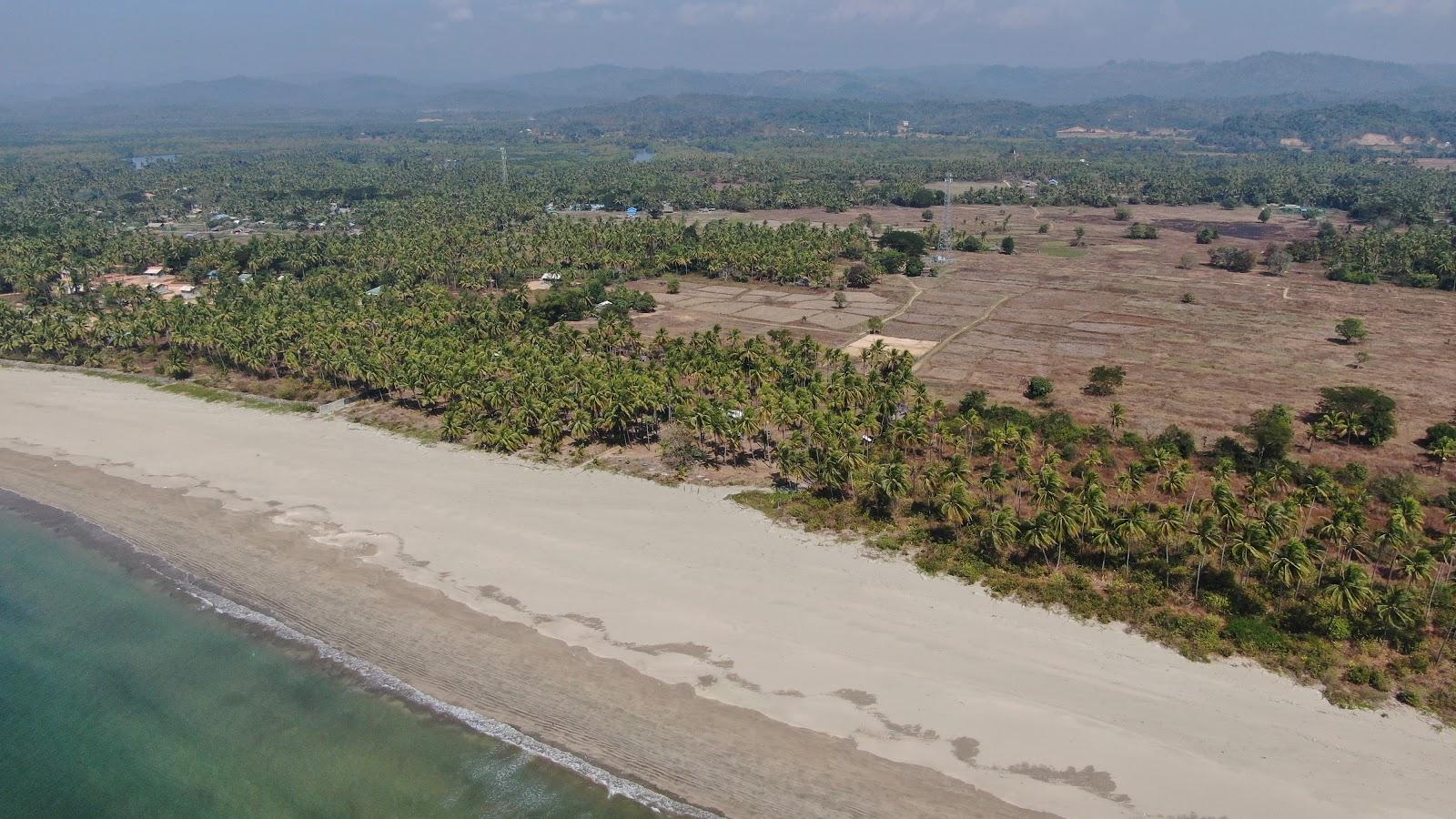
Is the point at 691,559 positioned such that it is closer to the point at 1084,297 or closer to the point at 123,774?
the point at 123,774

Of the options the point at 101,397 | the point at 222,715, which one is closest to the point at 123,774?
the point at 222,715

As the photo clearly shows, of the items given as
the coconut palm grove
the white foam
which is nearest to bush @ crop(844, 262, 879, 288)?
the coconut palm grove

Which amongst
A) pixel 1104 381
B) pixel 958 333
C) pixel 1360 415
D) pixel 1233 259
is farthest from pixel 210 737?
pixel 1233 259

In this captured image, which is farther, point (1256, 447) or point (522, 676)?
point (1256, 447)

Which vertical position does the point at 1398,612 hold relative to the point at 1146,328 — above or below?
below

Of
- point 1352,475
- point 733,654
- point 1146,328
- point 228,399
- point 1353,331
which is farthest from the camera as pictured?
point 1146,328

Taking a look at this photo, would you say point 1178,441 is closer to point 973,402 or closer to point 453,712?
point 973,402

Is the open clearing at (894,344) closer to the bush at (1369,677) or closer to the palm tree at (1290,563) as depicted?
the palm tree at (1290,563)
